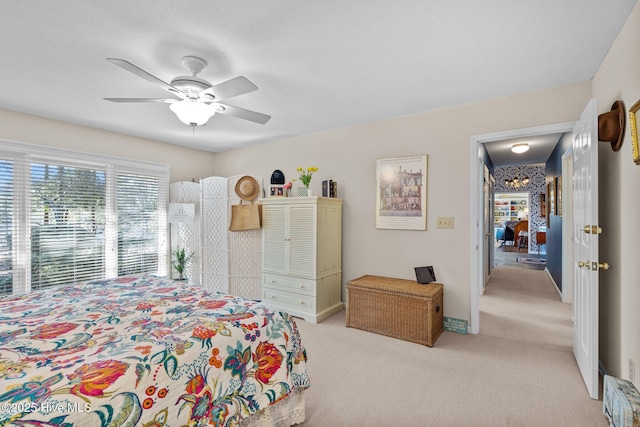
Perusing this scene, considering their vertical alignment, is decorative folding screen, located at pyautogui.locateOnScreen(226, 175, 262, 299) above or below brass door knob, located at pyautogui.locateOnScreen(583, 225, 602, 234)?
below

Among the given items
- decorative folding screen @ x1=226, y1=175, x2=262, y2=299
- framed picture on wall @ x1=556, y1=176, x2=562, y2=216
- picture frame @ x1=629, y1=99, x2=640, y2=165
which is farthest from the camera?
framed picture on wall @ x1=556, y1=176, x2=562, y2=216

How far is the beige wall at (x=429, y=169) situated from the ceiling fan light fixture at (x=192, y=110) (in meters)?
2.04

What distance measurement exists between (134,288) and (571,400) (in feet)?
10.2

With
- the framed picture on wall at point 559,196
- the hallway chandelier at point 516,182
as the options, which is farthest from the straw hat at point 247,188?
the hallway chandelier at point 516,182

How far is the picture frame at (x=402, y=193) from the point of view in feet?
11.1

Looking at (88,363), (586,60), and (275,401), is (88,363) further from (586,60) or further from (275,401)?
(586,60)

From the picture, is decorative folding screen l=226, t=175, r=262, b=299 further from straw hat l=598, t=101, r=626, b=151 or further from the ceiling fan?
straw hat l=598, t=101, r=626, b=151

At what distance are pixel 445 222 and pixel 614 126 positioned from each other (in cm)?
154

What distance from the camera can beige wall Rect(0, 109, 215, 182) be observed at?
3.34 m

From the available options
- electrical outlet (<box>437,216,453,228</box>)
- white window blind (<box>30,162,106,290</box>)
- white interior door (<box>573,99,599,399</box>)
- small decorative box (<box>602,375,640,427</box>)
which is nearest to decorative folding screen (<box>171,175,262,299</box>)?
white window blind (<box>30,162,106,290</box>)

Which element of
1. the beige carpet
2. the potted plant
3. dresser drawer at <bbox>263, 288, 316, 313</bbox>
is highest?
the potted plant

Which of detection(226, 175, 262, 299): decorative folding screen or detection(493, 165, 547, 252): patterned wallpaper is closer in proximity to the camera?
detection(226, 175, 262, 299): decorative folding screen

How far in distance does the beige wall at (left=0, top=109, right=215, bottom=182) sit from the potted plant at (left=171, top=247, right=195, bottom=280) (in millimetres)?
1187

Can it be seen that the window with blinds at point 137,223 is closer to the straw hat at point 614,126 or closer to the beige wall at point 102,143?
the beige wall at point 102,143
